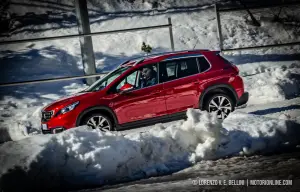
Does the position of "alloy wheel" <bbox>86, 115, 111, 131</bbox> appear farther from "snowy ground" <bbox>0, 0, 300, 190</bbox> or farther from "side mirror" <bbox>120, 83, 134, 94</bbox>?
"snowy ground" <bbox>0, 0, 300, 190</bbox>

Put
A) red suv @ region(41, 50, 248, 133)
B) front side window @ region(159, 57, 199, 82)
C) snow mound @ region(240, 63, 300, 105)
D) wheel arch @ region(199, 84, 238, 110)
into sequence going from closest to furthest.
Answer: red suv @ region(41, 50, 248, 133), front side window @ region(159, 57, 199, 82), wheel arch @ region(199, 84, 238, 110), snow mound @ region(240, 63, 300, 105)

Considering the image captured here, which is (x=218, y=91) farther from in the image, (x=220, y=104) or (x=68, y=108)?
(x=68, y=108)

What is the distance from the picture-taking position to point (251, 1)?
805 inches

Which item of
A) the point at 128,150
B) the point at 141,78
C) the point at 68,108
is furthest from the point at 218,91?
the point at 128,150

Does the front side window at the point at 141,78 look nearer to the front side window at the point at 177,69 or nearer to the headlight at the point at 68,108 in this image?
the front side window at the point at 177,69

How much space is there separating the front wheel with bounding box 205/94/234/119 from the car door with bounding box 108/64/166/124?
3.44ft

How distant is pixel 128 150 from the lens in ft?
18.8

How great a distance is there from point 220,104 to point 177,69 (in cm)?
120

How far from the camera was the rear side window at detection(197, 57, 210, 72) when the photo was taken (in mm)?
8562

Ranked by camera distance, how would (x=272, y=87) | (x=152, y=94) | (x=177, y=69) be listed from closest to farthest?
(x=152, y=94), (x=177, y=69), (x=272, y=87)

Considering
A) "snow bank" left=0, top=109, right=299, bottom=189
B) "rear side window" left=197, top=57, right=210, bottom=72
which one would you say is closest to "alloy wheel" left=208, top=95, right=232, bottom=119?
"rear side window" left=197, top=57, right=210, bottom=72

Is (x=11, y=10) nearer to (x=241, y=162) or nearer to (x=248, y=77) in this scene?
(x=248, y=77)

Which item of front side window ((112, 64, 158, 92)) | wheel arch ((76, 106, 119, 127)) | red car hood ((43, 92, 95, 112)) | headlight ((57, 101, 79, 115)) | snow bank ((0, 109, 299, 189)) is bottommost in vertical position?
snow bank ((0, 109, 299, 189))

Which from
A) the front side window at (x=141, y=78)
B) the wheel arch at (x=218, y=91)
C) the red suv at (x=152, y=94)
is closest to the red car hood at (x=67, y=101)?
the red suv at (x=152, y=94)
